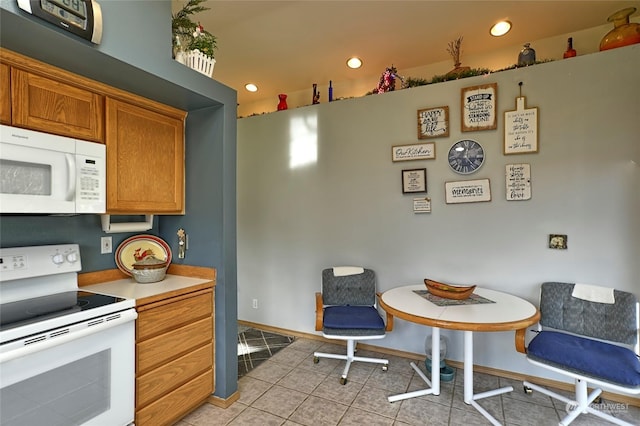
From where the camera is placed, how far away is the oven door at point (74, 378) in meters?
1.25

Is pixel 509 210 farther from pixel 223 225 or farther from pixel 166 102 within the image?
pixel 166 102

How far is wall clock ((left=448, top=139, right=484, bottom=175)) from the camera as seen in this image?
2604 mm

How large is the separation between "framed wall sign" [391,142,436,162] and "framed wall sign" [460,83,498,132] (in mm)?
311

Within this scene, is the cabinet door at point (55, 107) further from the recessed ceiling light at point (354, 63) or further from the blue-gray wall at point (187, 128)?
the recessed ceiling light at point (354, 63)

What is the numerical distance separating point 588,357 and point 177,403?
8.31 feet

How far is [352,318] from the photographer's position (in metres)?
2.54

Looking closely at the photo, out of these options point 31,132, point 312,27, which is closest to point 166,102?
point 31,132

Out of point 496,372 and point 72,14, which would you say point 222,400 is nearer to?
point 496,372

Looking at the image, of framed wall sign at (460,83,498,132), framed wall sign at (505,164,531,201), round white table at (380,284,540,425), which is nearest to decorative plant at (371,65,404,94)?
framed wall sign at (460,83,498,132)

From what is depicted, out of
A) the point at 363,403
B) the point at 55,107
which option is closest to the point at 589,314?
the point at 363,403

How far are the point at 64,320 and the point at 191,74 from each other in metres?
1.53

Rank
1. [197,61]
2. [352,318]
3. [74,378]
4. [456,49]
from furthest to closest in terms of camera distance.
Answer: [456,49]
[352,318]
[197,61]
[74,378]

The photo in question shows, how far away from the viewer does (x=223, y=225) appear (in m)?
2.17

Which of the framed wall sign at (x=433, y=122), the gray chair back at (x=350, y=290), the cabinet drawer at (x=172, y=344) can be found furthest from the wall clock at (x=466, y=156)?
the cabinet drawer at (x=172, y=344)
